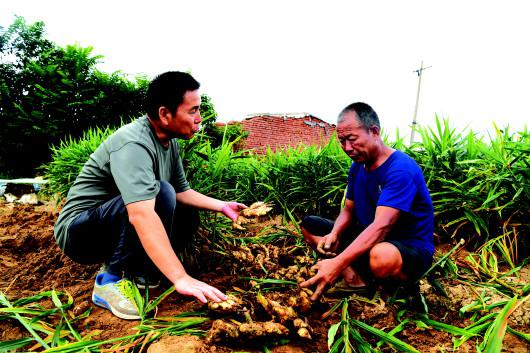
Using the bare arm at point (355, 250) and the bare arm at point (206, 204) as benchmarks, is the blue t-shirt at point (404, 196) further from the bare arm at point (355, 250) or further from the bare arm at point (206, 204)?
the bare arm at point (206, 204)

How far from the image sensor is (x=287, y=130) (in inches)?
544

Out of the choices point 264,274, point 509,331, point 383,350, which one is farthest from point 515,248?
point 264,274

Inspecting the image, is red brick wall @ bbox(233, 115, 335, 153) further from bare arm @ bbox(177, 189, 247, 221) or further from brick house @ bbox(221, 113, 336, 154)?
bare arm @ bbox(177, 189, 247, 221)

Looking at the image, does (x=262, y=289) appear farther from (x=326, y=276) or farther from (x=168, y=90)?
(x=168, y=90)

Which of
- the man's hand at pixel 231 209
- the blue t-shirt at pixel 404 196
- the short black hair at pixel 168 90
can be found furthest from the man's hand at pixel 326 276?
the short black hair at pixel 168 90

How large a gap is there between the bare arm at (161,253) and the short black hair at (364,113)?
41.2 inches

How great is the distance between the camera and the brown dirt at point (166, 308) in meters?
1.34

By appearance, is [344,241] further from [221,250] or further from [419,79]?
[419,79]

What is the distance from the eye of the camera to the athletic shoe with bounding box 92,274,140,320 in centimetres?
152

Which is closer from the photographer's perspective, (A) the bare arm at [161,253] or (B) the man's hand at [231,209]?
(A) the bare arm at [161,253]

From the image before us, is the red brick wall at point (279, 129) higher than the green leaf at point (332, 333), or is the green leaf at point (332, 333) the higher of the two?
the red brick wall at point (279, 129)

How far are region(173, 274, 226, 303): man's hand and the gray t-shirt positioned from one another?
1.29ft

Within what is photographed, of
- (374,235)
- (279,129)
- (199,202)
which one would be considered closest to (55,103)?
(279,129)

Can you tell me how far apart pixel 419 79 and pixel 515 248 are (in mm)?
13464
